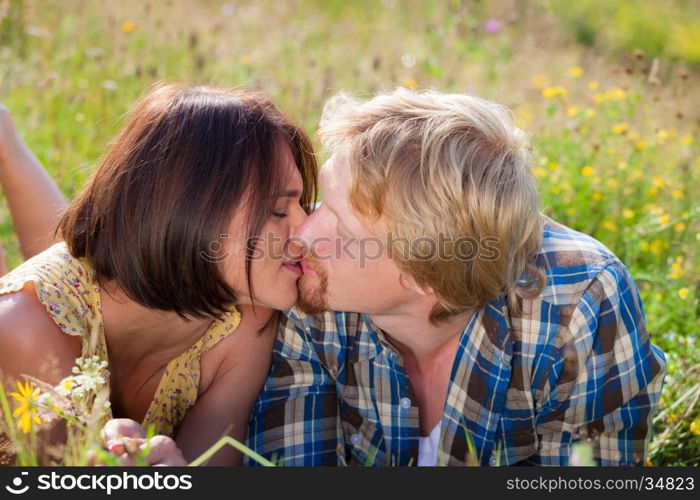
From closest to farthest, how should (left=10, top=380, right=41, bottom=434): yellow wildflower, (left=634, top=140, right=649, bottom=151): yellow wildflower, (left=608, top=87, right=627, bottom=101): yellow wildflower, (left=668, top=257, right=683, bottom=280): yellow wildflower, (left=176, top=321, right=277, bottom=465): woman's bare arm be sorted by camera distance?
1. (left=10, top=380, right=41, bottom=434): yellow wildflower
2. (left=176, top=321, right=277, bottom=465): woman's bare arm
3. (left=668, top=257, right=683, bottom=280): yellow wildflower
4. (left=634, top=140, right=649, bottom=151): yellow wildflower
5. (left=608, top=87, right=627, bottom=101): yellow wildflower

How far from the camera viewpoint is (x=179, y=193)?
2.24 metres

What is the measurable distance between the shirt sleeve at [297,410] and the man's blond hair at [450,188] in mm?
488

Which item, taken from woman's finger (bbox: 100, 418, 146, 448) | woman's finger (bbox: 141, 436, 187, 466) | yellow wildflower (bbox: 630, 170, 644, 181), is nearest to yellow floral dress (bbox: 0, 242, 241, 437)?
woman's finger (bbox: 100, 418, 146, 448)

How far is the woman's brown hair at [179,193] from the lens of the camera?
7.38ft

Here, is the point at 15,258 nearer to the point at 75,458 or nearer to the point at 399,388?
the point at 399,388

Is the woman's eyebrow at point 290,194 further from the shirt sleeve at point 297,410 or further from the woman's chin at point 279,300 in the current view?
the shirt sleeve at point 297,410

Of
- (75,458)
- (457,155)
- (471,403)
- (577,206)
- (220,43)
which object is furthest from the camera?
(220,43)

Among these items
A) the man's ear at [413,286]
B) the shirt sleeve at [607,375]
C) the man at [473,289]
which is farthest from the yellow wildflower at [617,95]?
the man's ear at [413,286]

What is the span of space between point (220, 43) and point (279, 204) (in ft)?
10.7

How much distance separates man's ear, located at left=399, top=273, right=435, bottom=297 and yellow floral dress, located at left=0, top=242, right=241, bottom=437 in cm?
60

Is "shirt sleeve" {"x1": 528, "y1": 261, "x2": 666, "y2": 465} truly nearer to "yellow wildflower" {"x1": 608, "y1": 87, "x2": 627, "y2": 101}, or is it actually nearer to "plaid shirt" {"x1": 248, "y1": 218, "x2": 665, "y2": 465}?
"plaid shirt" {"x1": 248, "y1": 218, "x2": 665, "y2": 465}

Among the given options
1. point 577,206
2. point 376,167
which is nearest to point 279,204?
point 376,167

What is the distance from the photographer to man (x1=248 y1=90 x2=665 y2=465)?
7.18 ft

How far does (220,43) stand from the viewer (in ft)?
17.5
